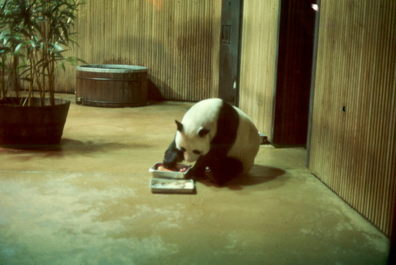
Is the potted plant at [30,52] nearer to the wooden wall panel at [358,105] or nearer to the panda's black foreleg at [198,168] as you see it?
the panda's black foreleg at [198,168]

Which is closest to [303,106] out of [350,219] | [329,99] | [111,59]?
[329,99]

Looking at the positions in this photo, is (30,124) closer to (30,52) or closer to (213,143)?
(30,52)

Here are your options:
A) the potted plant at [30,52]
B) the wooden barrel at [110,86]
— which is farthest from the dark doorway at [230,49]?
the potted plant at [30,52]

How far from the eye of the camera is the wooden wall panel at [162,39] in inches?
384

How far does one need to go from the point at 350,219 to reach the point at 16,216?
7.99 ft

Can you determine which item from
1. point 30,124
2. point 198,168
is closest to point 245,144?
point 198,168

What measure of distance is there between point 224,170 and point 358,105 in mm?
1315

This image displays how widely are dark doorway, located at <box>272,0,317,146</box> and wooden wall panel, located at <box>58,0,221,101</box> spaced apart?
3.41 metres

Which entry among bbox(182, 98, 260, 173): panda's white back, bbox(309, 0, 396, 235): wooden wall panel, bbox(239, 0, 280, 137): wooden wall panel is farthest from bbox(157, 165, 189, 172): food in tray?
bbox(239, 0, 280, 137): wooden wall panel

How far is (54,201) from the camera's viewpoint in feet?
13.4

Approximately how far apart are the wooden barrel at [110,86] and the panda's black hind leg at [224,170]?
479 centimetres

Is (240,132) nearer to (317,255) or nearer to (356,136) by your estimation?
(356,136)

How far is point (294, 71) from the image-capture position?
20.5ft

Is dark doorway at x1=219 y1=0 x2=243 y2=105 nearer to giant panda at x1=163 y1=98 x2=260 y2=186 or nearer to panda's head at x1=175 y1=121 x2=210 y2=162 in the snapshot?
giant panda at x1=163 y1=98 x2=260 y2=186
